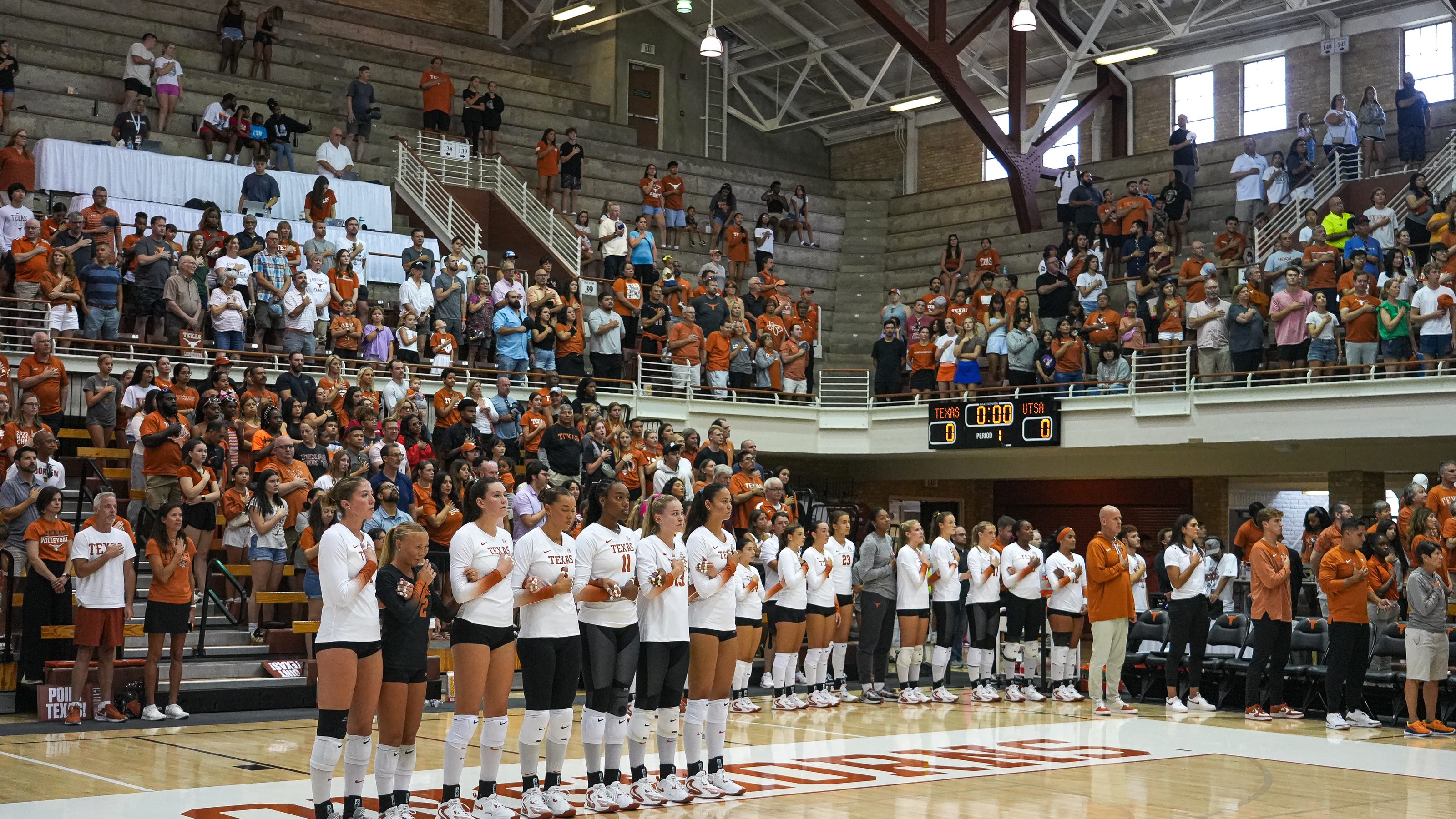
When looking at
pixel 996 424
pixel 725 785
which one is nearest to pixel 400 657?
pixel 725 785

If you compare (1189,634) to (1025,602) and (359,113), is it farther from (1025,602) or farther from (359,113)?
(359,113)

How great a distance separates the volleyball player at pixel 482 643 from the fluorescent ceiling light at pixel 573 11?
2285 centimetres

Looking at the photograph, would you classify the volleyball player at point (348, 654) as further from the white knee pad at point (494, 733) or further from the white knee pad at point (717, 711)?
the white knee pad at point (717, 711)

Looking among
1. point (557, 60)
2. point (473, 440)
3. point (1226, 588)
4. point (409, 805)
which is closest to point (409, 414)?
point (473, 440)

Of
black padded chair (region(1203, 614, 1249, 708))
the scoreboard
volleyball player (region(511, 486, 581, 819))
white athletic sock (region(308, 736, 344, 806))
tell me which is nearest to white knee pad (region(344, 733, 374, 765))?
white athletic sock (region(308, 736, 344, 806))

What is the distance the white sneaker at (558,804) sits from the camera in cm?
791

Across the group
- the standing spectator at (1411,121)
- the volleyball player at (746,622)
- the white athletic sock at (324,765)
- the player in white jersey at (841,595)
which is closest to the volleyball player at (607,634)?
the white athletic sock at (324,765)

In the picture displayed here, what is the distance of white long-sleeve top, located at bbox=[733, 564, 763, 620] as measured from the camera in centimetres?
1205

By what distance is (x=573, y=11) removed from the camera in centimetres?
2916

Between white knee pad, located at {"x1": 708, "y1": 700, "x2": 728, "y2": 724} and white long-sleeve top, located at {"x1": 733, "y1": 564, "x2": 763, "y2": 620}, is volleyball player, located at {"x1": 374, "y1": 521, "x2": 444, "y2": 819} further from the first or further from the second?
white long-sleeve top, located at {"x1": 733, "y1": 564, "x2": 763, "y2": 620}

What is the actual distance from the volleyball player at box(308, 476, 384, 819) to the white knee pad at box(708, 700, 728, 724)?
7.20ft

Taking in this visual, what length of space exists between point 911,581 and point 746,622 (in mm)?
2655

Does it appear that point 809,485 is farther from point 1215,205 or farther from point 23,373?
point 23,373

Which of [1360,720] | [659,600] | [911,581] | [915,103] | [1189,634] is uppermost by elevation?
[915,103]
